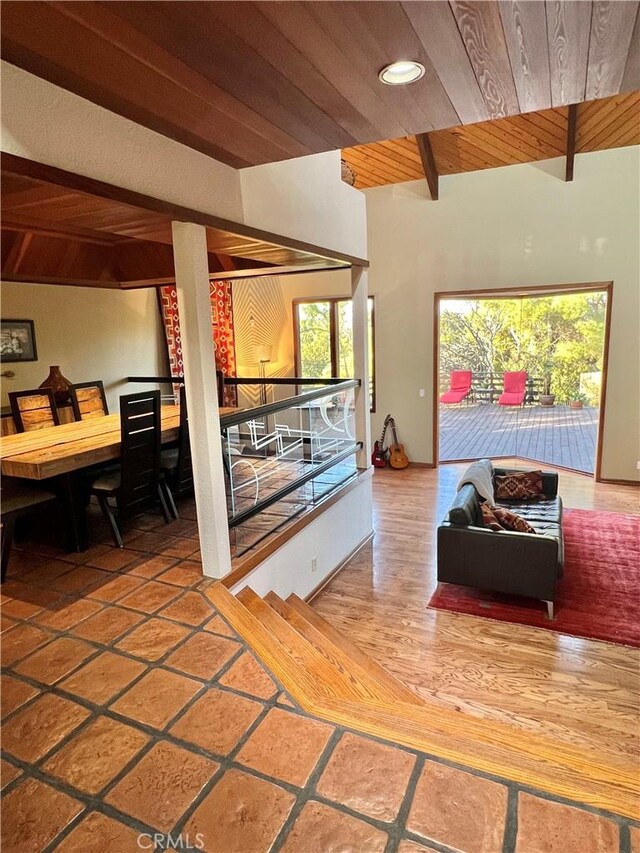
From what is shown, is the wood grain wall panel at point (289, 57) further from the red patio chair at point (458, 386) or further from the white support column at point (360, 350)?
the red patio chair at point (458, 386)

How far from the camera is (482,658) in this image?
10.1 feet

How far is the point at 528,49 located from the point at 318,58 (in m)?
0.72

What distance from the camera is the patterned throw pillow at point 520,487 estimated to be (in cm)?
494

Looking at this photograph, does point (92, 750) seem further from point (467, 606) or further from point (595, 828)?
point (467, 606)

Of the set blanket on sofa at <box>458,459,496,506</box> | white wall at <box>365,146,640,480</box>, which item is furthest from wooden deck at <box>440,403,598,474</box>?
blanket on sofa at <box>458,459,496,506</box>

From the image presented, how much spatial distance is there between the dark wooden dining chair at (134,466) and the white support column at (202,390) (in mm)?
665

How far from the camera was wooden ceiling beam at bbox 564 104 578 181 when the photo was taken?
5304 mm

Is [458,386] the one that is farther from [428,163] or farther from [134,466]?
[134,466]

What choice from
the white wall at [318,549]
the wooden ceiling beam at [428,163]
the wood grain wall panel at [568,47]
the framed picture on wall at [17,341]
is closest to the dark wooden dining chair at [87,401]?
the framed picture on wall at [17,341]

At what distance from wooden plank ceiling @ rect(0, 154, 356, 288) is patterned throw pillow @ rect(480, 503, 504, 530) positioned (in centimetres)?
242

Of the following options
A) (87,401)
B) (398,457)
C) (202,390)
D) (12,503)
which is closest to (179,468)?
(12,503)

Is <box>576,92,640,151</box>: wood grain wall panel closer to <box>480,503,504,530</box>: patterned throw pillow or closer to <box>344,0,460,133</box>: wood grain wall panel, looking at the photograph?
<box>344,0,460,133</box>: wood grain wall panel

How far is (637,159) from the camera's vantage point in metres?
5.71

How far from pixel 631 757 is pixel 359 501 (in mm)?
2704
